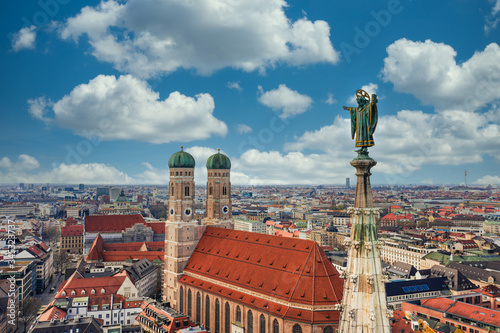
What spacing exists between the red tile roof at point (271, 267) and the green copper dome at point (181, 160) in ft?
51.4

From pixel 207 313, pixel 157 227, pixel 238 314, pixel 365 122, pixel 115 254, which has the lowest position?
pixel 207 313

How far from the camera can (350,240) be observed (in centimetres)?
1356

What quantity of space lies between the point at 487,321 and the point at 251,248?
126 feet

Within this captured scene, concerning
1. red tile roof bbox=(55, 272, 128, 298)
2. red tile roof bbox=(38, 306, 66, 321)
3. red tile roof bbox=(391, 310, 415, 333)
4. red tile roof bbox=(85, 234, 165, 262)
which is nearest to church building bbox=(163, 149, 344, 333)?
red tile roof bbox=(55, 272, 128, 298)

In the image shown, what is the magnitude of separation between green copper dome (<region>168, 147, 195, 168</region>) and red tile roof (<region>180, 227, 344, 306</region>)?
51.4 ft

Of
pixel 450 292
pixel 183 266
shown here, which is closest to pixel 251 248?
pixel 183 266

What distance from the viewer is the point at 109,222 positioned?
143375 millimetres

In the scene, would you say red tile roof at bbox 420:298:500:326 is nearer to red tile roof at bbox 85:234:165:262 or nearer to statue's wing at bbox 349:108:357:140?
statue's wing at bbox 349:108:357:140

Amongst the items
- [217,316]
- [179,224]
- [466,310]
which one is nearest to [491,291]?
[466,310]

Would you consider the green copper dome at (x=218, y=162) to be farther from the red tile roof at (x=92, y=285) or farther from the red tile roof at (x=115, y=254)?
the red tile roof at (x=115, y=254)

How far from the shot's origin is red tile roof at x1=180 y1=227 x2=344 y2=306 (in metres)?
54.7

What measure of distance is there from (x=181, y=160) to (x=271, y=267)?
32010 mm

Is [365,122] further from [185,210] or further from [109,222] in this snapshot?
[109,222]

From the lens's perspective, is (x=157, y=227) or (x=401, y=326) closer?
(x=401, y=326)
